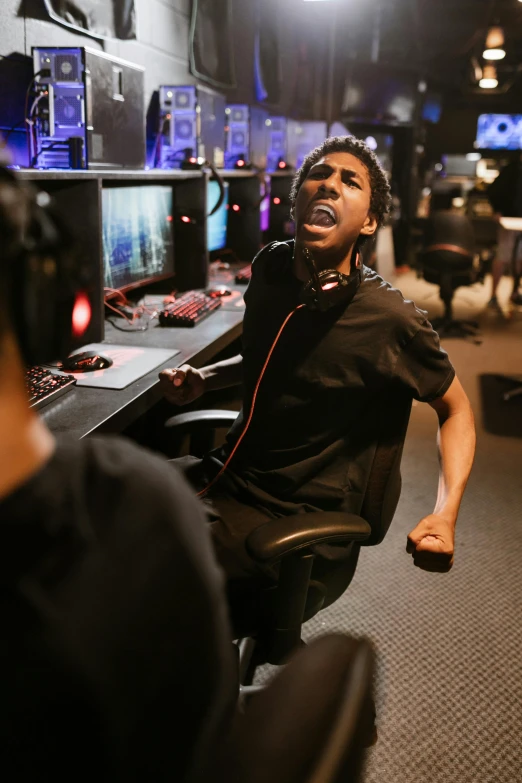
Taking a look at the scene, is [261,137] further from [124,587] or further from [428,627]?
[124,587]

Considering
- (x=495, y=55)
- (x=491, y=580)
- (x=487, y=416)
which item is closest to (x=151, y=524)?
(x=491, y=580)

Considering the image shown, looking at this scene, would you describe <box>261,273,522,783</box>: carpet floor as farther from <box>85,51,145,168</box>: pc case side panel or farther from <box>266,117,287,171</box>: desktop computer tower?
<box>266,117,287,171</box>: desktop computer tower

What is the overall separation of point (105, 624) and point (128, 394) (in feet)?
3.70

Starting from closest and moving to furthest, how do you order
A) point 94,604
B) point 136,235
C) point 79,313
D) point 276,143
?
point 94,604
point 79,313
point 136,235
point 276,143

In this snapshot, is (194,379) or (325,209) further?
(194,379)

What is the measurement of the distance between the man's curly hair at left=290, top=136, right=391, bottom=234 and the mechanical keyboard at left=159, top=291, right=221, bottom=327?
2.36 feet

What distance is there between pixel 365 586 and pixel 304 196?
130 cm

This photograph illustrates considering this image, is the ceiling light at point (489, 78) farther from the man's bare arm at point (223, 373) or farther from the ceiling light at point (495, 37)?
the man's bare arm at point (223, 373)

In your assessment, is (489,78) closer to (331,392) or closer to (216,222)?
(216,222)

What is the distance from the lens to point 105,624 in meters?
0.46

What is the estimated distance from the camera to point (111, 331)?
7.34 feet

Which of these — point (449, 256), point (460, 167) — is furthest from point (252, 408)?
point (460, 167)

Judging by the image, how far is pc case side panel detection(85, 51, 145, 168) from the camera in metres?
2.14

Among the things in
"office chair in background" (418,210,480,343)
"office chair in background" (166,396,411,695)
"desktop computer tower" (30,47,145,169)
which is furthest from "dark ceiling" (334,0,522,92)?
"office chair in background" (166,396,411,695)
